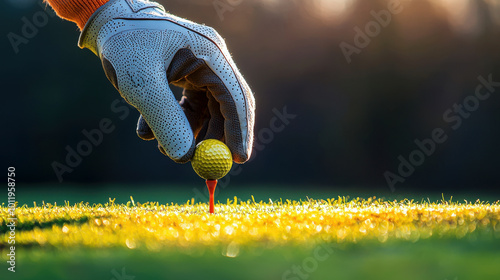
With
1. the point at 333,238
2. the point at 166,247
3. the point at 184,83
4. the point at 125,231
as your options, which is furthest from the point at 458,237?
the point at 184,83

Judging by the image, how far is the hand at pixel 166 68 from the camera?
2.34 m

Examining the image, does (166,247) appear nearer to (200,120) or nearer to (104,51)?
(104,51)

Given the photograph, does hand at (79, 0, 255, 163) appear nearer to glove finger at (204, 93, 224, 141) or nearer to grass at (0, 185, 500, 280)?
glove finger at (204, 93, 224, 141)

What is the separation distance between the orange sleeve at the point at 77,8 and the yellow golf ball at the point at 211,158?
903 millimetres

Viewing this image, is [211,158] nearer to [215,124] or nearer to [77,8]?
[215,124]

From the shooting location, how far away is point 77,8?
2.59 metres

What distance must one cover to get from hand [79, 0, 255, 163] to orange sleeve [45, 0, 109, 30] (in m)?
0.07

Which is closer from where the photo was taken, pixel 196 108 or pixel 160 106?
pixel 160 106

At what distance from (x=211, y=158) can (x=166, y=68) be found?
53 centimetres

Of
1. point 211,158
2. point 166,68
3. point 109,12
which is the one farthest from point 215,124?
point 109,12

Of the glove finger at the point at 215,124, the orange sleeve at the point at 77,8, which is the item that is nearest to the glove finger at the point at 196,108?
the glove finger at the point at 215,124

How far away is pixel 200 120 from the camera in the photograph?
3078mm

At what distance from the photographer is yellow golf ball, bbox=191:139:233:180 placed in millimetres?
2600

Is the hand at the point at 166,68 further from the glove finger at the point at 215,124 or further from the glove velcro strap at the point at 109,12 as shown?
the glove finger at the point at 215,124
